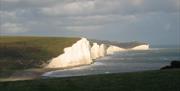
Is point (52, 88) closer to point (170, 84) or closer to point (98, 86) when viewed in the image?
point (98, 86)

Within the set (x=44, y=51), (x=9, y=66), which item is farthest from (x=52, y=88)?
(x=44, y=51)

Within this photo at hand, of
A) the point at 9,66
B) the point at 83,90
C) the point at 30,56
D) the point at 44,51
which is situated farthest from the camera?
the point at 44,51

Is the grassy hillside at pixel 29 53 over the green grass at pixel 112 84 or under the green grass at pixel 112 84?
over

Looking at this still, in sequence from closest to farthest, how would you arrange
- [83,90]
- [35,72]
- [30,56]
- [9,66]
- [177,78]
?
[83,90], [177,78], [35,72], [9,66], [30,56]

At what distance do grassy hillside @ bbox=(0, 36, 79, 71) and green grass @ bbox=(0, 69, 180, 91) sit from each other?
69.9m

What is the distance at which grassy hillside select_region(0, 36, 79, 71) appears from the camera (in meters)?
103

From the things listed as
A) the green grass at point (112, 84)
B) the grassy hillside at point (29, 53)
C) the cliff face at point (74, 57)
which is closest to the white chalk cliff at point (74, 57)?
the cliff face at point (74, 57)

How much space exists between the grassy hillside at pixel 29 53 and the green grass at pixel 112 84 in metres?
69.9

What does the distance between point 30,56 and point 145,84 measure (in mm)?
89086

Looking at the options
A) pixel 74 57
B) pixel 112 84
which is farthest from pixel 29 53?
pixel 112 84

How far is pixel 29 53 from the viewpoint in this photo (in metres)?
116

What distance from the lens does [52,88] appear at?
2523 centimetres

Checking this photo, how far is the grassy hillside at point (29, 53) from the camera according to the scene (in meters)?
103

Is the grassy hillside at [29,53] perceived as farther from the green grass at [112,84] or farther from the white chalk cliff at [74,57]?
the green grass at [112,84]
